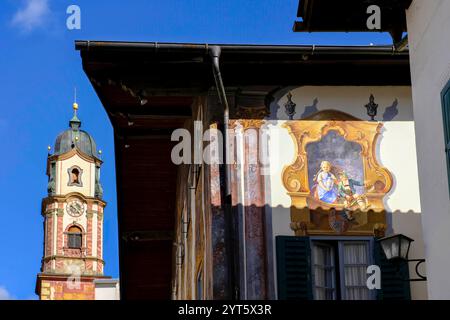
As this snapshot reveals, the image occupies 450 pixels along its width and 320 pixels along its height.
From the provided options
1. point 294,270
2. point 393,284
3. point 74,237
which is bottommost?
point 393,284

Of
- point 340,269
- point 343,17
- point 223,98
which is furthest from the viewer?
point 223,98

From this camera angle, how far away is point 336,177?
1445 cm

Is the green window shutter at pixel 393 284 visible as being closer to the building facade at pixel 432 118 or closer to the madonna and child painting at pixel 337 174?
the madonna and child painting at pixel 337 174

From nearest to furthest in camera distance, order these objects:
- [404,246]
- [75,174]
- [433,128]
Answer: [433,128]
[404,246]
[75,174]

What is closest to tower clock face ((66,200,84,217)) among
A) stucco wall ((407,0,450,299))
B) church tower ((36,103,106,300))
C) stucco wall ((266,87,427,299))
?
church tower ((36,103,106,300))

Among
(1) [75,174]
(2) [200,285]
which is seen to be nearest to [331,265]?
(2) [200,285]

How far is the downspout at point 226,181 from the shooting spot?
45.5 ft

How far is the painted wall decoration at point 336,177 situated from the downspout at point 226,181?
743mm

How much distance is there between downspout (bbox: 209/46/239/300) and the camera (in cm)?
1387

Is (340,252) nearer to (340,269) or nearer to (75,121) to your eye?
(340,269)

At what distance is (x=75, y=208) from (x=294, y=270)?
97.4m

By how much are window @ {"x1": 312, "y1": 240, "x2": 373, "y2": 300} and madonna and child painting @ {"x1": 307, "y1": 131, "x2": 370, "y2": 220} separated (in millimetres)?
412

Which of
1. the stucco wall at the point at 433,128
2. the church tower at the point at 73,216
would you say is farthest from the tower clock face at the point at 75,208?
the stucco wall at the point at 433,128

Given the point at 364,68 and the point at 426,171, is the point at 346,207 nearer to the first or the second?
the point at 364,68
